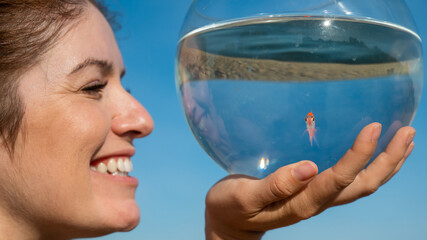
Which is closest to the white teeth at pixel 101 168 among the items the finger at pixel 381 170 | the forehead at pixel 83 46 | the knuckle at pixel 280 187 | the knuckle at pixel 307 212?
the forehead at pixel 83 46

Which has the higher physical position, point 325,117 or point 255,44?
point 255,44

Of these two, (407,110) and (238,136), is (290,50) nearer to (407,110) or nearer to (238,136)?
(238,136)

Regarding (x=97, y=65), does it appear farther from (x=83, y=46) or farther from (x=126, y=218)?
(x=126, y=218)

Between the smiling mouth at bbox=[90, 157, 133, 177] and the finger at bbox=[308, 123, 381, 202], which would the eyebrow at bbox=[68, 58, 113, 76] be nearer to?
the smiling mouth at bbox=[90, 157, 133, 177]

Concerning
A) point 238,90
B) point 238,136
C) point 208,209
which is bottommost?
point 208,209

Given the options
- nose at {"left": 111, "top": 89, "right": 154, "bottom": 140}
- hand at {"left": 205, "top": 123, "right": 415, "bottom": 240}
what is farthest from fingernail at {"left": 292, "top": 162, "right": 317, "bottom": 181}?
nose at {"left": 111, "top": 89, "right": 154, "bottom": 140}

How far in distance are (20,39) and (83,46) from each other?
0.73 feet

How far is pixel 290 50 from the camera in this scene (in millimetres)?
1324

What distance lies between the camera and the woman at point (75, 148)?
57.6 inches

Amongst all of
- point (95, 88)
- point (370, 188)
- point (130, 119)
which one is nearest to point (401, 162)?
point (370, 188)

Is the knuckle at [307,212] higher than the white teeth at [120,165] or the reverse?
the reverse

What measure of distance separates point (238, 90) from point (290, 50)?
0.21m

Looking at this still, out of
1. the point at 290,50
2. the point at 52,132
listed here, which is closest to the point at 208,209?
the point at 52,132

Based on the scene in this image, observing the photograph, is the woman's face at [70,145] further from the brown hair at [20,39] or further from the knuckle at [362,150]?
the knuckle at [362,150]
